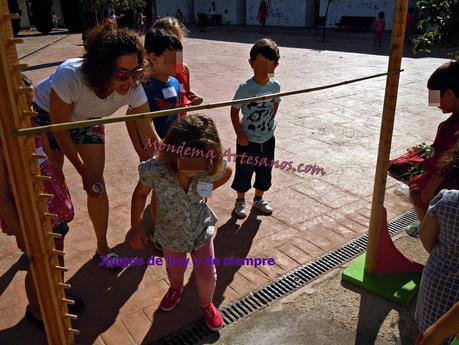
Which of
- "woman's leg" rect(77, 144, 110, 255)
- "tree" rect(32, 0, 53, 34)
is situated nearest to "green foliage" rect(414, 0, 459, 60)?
"woman's leg" rect(77, 144, 110, 255)

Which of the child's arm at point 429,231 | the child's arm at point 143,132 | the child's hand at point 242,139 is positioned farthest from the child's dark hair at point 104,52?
the child's arm at point 429,231

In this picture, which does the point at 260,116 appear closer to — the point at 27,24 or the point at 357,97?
the point at 357,97

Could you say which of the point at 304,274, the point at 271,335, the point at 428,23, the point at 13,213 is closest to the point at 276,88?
the point at 428,23

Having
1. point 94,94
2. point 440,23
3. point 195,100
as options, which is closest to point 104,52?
point 94,94

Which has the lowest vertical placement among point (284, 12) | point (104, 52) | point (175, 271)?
point (175, 271)

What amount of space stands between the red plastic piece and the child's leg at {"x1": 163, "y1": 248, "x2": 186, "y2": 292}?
1.26 metres

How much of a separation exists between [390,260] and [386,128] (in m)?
0.89

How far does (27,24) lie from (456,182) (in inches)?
1351

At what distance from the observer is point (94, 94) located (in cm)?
241

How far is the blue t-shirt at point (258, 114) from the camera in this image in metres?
3.20

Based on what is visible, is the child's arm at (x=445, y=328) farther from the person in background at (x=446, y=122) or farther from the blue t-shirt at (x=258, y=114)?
the blue t-shirt at (x=258, y=114)

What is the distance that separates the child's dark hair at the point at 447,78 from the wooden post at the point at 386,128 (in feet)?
1.14

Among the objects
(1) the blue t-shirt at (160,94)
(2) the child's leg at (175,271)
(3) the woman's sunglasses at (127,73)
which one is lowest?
(2) the child's leg at (175,271)

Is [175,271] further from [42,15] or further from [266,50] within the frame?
[42,15]
